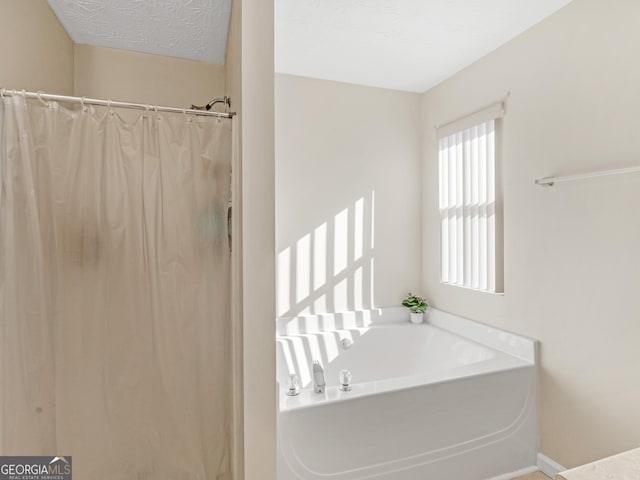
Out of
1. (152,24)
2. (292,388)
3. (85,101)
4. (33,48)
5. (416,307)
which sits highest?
(152,24)

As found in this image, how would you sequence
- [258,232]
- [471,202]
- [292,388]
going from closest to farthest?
1. [258,232]
2. [292,388]
3. [471,202]

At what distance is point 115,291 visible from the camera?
1.62 meters

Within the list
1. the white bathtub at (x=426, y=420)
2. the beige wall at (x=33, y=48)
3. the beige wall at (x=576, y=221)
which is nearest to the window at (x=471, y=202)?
the beige wall at (x=576, y=221)

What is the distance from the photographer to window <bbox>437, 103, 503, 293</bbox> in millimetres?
2551

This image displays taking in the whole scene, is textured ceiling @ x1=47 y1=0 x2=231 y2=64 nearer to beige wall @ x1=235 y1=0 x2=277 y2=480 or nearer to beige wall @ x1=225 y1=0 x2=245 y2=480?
beige wall @ x1=225 y1=0 x2=245 y2=480

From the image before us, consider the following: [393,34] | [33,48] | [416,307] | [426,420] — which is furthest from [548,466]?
[33,48]

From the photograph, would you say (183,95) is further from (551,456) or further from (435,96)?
(551,456)

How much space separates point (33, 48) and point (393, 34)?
1.94 metres

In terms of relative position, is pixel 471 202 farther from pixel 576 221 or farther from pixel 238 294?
pixel 238 294

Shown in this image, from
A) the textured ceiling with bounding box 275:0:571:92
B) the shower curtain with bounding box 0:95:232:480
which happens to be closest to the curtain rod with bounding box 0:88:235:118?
the shower curtain with bounding box 0:95:232:480

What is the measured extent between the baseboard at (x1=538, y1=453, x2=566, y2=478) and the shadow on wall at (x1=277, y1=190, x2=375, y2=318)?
1.45m

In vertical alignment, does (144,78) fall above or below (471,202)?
above

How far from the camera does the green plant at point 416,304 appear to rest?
3.09m

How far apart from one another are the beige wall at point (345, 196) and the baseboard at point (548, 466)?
1.41 metres
